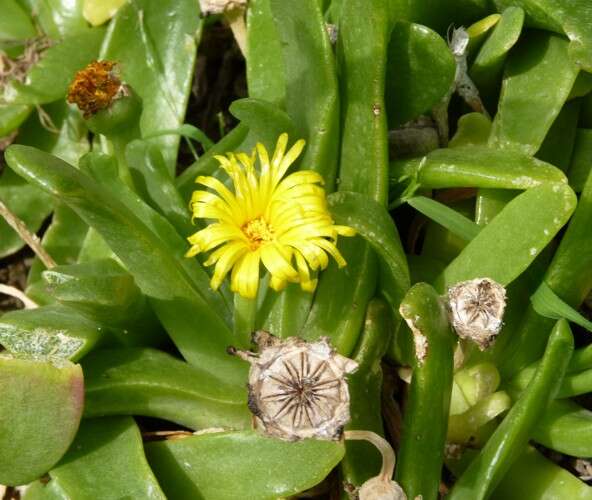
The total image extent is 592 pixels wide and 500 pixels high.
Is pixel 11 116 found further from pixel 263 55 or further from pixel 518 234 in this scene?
pixel 518 234

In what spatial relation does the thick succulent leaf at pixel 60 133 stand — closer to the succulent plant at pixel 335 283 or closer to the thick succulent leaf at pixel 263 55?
the succulent plant at pixel 335 283

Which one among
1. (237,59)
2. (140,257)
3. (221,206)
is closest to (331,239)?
(221,206)

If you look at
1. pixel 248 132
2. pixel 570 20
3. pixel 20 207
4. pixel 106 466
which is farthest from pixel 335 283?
pixel 20 207

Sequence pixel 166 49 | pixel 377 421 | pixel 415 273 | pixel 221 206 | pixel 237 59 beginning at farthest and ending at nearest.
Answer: pixel 237 59
pixel 166 49
pixel 415 273
pixel 377 421
pixel 221 206

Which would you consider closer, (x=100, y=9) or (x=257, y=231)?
(x=257, y=231)

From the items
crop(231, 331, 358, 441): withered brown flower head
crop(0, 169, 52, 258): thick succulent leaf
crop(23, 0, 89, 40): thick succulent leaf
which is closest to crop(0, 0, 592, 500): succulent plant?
crop(231, 331, 358, 441): withered brown flower head

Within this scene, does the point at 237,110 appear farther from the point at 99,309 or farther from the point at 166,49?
the point at 166,49
